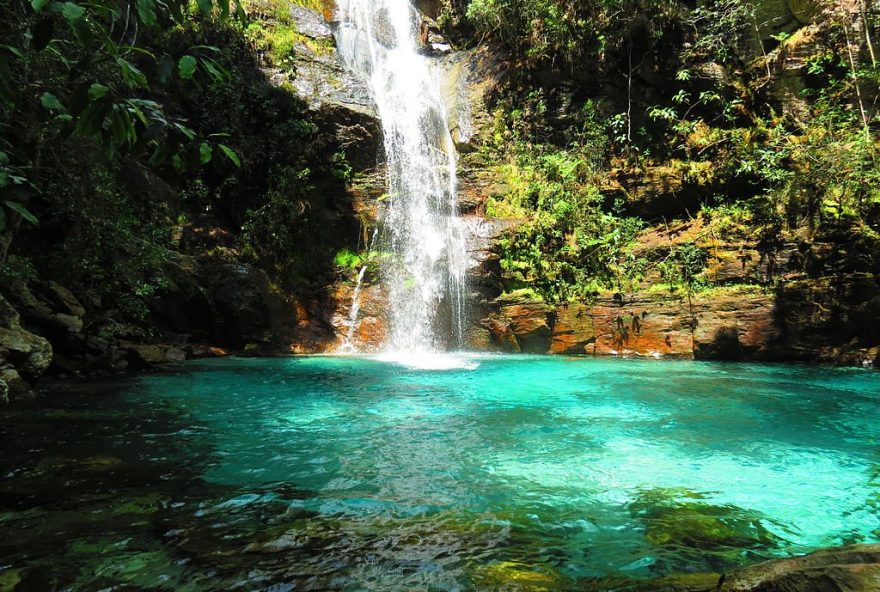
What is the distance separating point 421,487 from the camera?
333cm

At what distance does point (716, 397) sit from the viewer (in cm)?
640

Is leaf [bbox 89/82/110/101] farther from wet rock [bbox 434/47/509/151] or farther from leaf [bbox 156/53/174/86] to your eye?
wet rock [bbox 434/47/509/151]

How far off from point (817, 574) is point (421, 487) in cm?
230

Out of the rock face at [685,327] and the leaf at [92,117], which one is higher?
the leaf at [92,117]

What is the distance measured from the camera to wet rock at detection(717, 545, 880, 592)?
139 cm

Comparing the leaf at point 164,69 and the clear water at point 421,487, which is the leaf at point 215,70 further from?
the clear water at point 421,487

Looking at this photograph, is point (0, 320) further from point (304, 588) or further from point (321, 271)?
point (321, 271)

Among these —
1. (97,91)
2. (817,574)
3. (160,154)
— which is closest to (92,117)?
(97,91)

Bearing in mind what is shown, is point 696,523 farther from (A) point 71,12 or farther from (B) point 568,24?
(B) point 568,24

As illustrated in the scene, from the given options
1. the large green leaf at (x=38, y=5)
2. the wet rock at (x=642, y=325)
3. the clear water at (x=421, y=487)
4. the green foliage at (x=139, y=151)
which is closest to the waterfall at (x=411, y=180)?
the green foliage at (x=139, y=151)

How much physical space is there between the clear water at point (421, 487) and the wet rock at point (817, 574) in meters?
0.63

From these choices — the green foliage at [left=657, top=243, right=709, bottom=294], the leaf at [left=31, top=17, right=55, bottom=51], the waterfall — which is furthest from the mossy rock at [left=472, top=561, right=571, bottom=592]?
the waterfall

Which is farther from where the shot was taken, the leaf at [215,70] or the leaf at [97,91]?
the leaf at [215,70]

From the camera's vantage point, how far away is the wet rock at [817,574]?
1.39 meters
